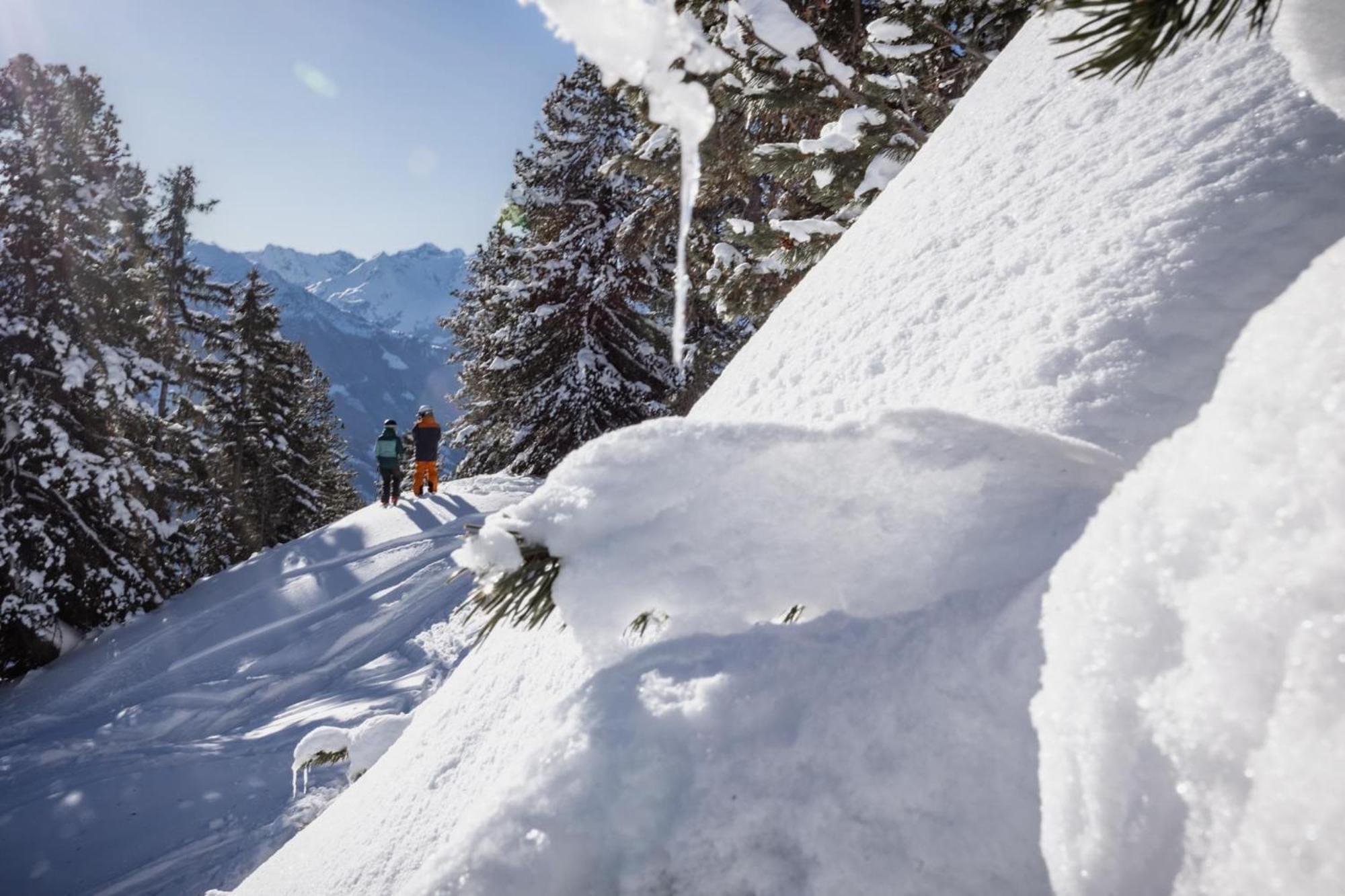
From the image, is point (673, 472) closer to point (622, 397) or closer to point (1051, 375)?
point (1051, 375)

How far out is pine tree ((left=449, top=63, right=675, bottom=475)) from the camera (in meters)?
13.8

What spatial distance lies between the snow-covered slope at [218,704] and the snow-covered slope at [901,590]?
200 inches

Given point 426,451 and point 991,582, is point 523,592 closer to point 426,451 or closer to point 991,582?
point 991,582

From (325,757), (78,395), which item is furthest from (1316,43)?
(78,395)

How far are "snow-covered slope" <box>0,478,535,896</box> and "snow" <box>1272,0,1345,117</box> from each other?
21.7 feet

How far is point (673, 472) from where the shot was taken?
0.94 metres

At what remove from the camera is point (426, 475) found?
1297cm

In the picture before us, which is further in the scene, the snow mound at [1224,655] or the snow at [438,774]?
the snow at [438,774]

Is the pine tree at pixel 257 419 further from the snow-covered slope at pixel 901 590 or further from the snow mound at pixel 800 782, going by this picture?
the snow mound at pixel 800 782

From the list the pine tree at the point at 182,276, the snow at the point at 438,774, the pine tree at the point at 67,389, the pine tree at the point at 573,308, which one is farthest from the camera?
the pine tree at the point at 182,276

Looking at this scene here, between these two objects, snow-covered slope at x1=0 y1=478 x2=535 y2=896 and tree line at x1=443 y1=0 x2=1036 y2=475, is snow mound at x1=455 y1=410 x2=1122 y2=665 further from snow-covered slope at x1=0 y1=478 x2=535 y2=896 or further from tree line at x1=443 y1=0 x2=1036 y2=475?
snow-covered slope at x1=0 y1=478 x2=535 y2=896

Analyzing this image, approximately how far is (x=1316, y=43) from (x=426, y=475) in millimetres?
13452

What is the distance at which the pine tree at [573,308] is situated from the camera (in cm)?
1378

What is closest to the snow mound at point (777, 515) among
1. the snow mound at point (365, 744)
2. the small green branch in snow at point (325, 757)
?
the snow mound at point (365, 744)
